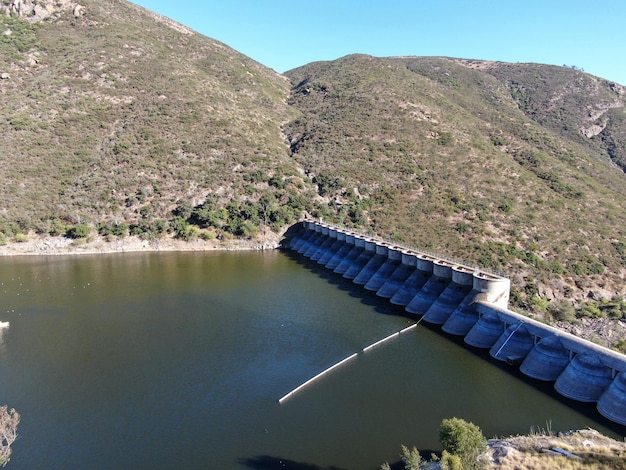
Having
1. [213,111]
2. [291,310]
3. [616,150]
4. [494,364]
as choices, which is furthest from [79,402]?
[616,150]

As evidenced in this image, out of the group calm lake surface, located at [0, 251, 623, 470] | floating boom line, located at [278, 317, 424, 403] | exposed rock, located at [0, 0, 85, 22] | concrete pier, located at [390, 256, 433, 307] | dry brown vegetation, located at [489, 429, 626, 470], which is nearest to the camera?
dry brown vegetation, located at [489, 429, 626, 470]

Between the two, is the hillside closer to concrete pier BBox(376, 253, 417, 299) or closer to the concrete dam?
the concrete dam

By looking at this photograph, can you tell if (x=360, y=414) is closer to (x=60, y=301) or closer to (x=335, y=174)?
(x=60, y=301)

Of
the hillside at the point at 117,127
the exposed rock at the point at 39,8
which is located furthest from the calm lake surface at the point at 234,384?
the exposed rock at the point at 39,8

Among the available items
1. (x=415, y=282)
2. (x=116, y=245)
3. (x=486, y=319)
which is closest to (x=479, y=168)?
(x=415, y=282)

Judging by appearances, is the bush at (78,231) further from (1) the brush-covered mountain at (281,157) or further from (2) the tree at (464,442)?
(2) the tree at (464,442)

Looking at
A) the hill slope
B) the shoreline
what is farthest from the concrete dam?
the shoreline
